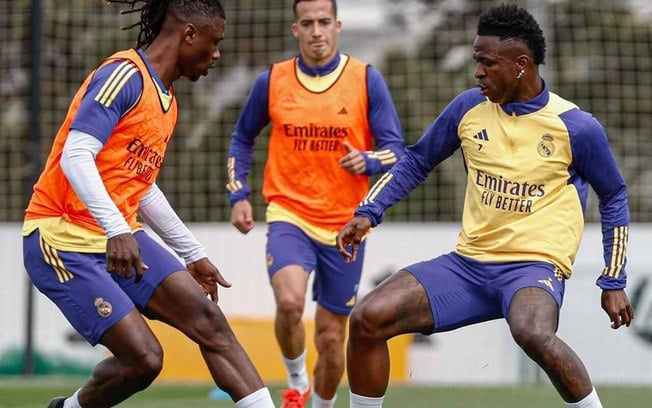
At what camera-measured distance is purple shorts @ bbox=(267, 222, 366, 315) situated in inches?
325

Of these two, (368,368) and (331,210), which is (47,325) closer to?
(331,210)

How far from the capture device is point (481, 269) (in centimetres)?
639

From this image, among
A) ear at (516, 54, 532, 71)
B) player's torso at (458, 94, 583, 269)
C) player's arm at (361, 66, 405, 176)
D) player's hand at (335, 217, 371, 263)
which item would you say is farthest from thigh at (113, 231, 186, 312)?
player's arm at (361, 66, 405, 176)

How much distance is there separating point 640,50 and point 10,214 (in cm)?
670

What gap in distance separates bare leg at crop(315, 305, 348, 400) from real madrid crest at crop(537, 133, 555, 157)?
2.35 m

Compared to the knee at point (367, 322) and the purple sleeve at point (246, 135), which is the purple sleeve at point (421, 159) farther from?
the purple sleeve at point (246, 135)

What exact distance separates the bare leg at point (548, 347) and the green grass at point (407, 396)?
11.1 ft

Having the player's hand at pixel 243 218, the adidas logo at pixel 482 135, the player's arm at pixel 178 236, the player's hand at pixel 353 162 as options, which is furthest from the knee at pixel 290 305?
the adidas logo at pixel 482 135

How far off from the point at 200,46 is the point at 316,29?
8.57 ft

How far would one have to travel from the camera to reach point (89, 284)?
232 inches

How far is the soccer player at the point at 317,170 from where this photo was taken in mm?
8180

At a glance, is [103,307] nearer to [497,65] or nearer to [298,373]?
[497,65]

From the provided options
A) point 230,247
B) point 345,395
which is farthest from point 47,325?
point 345,395

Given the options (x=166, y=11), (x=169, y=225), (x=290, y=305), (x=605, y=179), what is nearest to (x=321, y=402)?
(x=290, y=305)
